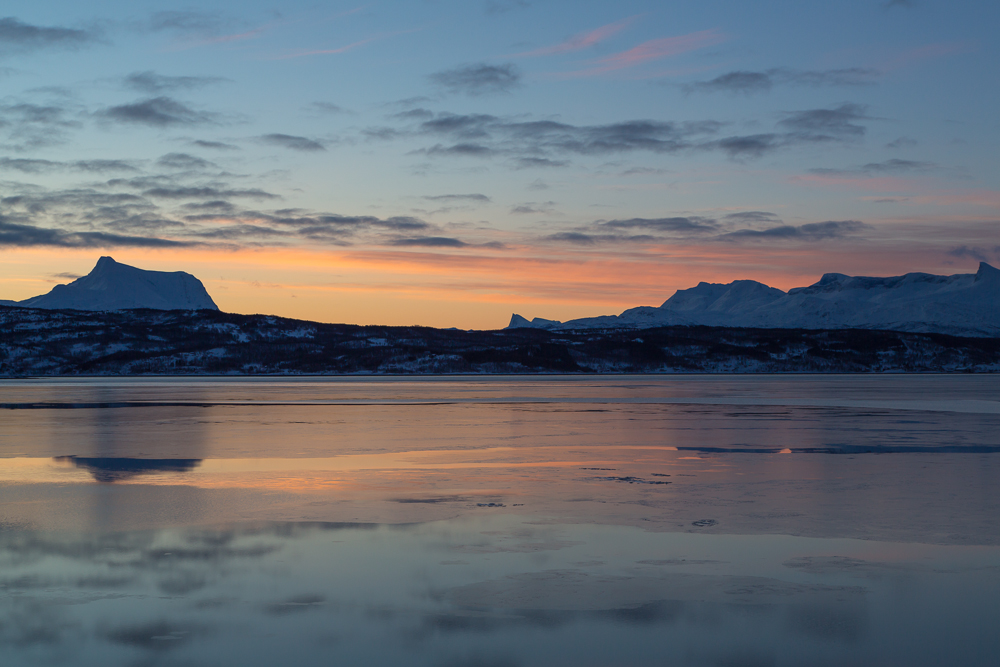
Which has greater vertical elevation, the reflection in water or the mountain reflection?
the reflection in water

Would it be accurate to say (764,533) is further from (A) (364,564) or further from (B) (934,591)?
(A) (364,564)

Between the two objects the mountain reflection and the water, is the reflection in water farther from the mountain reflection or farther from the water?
the mountain reflection

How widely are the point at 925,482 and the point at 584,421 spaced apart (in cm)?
1929

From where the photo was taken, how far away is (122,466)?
18.6 m

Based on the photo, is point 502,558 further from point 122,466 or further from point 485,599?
point 122,466

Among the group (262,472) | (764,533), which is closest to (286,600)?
(764,533)

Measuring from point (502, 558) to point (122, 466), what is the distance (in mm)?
12039

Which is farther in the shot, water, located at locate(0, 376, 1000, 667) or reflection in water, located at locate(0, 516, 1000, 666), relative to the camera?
water, located at locate(0, 376, 1000, 667)

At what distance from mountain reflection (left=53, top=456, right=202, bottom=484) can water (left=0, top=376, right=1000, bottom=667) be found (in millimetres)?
132

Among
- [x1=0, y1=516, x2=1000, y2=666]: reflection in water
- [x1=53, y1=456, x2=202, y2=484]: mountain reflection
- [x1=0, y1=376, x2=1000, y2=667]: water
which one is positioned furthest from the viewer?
[x1=53, y1=456, x2=202, y2=484]: mountain reflection

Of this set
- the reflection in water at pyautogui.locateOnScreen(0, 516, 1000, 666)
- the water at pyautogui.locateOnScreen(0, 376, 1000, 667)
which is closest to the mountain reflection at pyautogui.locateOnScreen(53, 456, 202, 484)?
the water at pyautogui.locateOnScreen(0, 376, 1000, 667)

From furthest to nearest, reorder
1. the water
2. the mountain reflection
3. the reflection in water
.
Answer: the mountain reflection, the water, the reflection in water

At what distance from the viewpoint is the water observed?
7051 mm

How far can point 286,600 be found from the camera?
8234 mm
